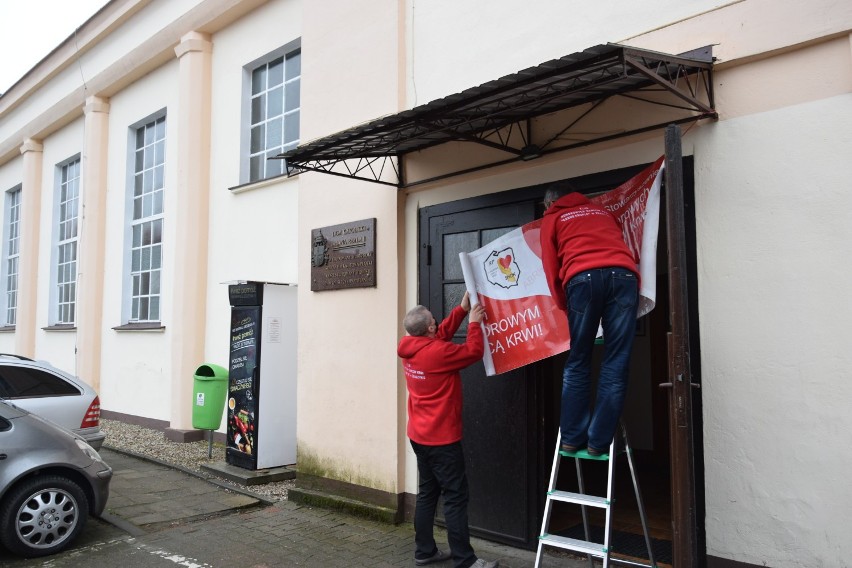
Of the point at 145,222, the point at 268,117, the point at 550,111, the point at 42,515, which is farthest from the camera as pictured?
the point at 145,222

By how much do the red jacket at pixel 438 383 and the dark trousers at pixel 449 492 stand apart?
3.5 inches

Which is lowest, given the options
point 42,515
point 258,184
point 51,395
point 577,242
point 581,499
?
point 42,515

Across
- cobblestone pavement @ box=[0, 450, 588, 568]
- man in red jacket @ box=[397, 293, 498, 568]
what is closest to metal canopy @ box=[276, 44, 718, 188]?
man in red jacket @ box=[397, 293, 498, 568]

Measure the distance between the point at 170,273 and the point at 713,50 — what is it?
8.93 metres

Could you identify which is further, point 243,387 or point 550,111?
point 243,387

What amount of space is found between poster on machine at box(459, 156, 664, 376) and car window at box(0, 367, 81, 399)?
190 inches

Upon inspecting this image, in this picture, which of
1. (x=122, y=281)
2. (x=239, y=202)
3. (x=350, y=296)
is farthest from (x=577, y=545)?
(x=122, y=281)

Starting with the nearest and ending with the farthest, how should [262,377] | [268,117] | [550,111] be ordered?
[550,111] < [262,377] < [268,117]

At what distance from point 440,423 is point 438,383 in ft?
0.91

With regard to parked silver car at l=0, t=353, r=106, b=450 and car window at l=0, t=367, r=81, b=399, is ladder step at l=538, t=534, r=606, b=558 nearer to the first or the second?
parked silver car at l=0, t=353, r=106, b=450

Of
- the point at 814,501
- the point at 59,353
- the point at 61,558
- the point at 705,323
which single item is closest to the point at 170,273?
the point at 59,353

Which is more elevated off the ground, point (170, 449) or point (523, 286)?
point (523, 286)

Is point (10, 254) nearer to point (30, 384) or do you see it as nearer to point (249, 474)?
point (30, 384)

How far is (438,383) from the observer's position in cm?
487
